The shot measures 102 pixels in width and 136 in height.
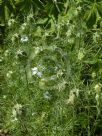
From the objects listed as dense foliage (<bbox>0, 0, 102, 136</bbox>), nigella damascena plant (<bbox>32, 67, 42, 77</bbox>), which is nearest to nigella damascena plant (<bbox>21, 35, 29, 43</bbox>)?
dense foliage (<bbox>0, 0, 102, 136</bbox>)

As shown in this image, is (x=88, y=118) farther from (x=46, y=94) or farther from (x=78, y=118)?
(x=46, y=94)

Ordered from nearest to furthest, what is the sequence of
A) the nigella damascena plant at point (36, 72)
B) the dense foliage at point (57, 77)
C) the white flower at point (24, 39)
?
the dense foliage at point (57, 77)
the nigella damascena plant at point (36, 72)
the white flower at point (24, 39)

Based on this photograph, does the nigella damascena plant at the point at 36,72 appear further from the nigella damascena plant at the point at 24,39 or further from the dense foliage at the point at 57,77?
the nigella damascena plant at the point at 24,39

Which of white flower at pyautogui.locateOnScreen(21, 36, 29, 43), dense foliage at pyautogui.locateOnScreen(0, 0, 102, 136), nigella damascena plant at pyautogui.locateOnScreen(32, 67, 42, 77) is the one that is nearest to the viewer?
dense foliage at pyautogui.locateOnScreen(0, 0, 102, 136)

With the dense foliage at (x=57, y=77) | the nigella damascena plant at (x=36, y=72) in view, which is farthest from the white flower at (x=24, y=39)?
the nigella damascena plant at (x=36, y=72)

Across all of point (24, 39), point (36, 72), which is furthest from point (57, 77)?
point (24, 39)

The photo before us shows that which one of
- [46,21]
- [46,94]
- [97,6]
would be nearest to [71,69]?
[46,94]

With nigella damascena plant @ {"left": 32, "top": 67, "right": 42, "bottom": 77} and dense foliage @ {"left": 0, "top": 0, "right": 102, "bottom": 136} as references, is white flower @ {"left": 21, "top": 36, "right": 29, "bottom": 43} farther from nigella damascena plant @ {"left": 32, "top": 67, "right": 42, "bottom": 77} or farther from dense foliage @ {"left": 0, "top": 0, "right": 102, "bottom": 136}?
nigella damascena plant @ {"left": 32, "top": 67, "right": 42, "bottom": 77}

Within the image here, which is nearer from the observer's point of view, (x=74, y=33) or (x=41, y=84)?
(x=41, y=84)

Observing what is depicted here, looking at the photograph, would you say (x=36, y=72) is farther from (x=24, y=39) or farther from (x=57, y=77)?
(x=24, y=39)
